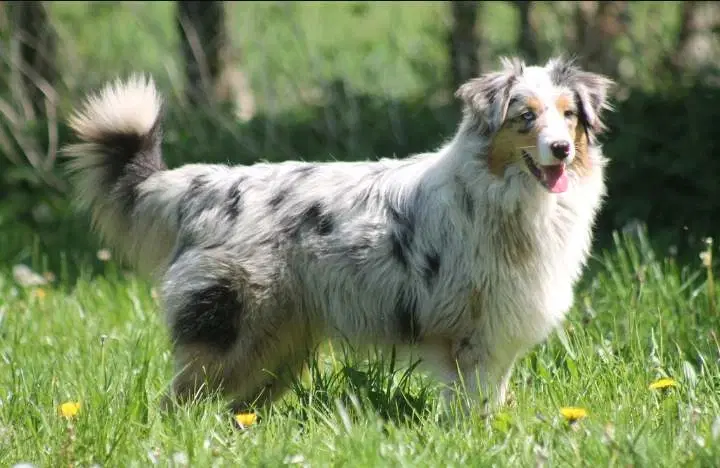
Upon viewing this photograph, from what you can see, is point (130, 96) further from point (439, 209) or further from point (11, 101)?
point (11, 101)

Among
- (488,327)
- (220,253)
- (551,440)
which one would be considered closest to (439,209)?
(488,327)

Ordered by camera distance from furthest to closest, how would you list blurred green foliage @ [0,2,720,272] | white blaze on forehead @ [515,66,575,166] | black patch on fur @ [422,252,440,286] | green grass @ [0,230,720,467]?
blurred green foliage @ [0,2,720,272] < black patch on fur @ [422,252,440,286] < white blaze on forehead @ [515,66,575,166] < green grass @ [0,230,720,467]

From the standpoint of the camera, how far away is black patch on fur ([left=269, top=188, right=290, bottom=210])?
4719mm

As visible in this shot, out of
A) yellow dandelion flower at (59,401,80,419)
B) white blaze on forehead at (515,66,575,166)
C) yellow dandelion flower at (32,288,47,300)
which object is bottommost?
yellow dandelion flower at (32,288,47,300)

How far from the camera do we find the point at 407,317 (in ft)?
15.0

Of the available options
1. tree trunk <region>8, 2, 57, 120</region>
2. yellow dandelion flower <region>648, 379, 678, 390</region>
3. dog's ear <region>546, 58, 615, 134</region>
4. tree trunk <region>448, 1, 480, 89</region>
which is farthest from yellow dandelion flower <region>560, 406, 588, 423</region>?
tree trunk <region>8, 2, 57, 120</region>

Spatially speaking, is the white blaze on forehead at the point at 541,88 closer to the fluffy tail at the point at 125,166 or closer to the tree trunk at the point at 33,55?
the fluffy tail at the point at 125,166

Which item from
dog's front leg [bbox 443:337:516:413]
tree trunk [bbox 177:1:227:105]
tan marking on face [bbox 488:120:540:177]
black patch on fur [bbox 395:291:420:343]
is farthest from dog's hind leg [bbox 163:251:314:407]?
tree trunk [bbox 177:1:227:105]

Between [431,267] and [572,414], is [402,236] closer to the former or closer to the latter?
[431,267]

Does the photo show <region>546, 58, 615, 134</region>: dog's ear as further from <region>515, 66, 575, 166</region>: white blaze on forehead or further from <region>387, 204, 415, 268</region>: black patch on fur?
<region>387, 204, 415, 268</region>: black patch on fur

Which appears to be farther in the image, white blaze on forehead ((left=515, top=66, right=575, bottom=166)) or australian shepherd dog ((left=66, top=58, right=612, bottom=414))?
australian shepherd dog ((left=66, top=58, right=612, bottom=414))

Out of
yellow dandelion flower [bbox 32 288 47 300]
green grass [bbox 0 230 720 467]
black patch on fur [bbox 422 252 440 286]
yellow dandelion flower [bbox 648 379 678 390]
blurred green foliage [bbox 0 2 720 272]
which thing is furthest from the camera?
blurred green foliage [bbox 0 2 720 272]

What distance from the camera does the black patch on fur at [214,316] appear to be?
14.9 feet

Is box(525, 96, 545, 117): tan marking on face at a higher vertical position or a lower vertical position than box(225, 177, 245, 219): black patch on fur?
higher
